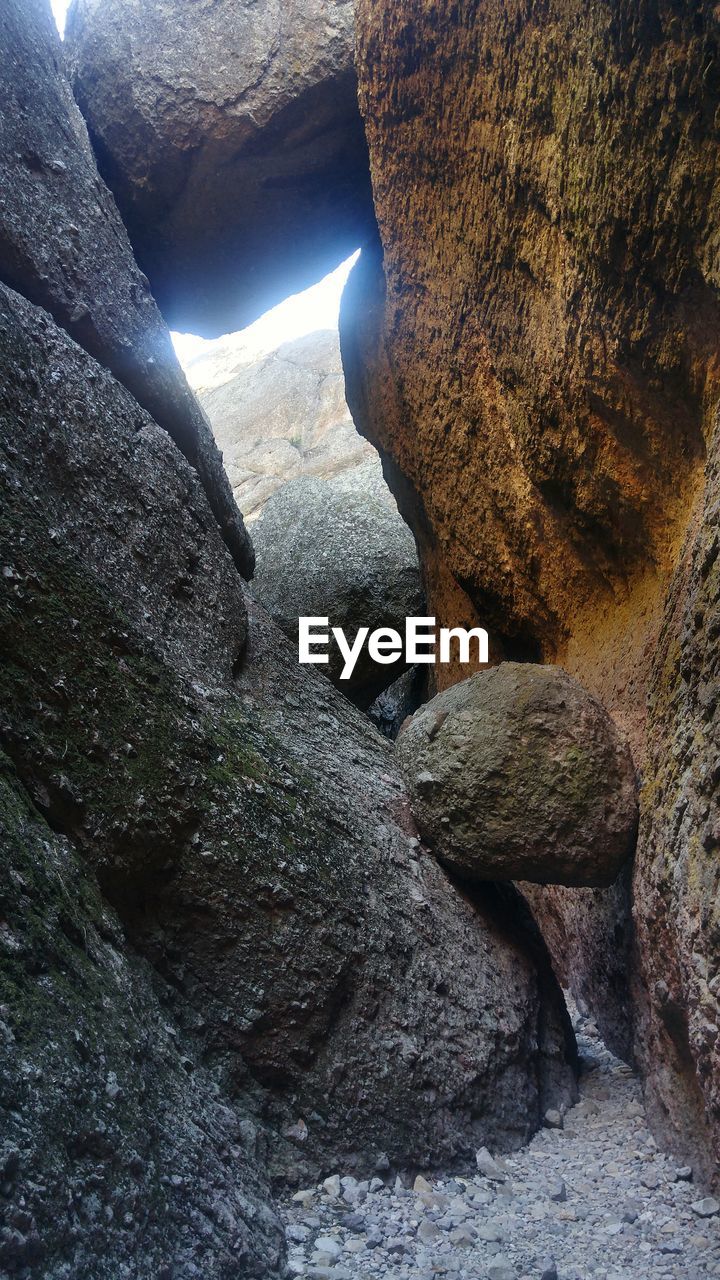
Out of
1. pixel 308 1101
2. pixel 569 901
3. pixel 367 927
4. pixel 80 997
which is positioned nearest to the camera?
pixel 80 997

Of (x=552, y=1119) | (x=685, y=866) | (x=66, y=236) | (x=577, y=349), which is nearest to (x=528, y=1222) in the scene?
(x=552, y=1119)

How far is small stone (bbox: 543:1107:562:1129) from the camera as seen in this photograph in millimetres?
3514

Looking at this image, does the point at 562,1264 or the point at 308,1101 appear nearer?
the point at 562,1264

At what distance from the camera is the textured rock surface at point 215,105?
525 cm

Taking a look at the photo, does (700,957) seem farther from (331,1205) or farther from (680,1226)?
(331,1205)

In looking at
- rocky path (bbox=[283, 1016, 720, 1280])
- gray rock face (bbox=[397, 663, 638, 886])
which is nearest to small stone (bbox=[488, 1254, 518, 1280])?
rocky path (bbox=[283, 1016, 720, 1280])

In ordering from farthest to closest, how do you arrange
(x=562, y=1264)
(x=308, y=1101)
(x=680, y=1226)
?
(x=308, y=1101)
(x=680, y=1226)
(x=562, y=1264)

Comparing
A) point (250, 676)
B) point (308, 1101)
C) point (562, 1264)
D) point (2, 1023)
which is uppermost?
point (250, 676)

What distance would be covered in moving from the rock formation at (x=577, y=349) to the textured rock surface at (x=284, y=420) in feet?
48.2

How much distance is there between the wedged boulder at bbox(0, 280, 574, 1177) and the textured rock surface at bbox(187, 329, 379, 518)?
1637 centimetres

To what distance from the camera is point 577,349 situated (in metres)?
3.86

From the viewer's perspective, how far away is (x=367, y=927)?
3258mm

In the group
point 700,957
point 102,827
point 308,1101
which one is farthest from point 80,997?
point 700,957

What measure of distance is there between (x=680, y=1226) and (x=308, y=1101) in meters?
1.10
